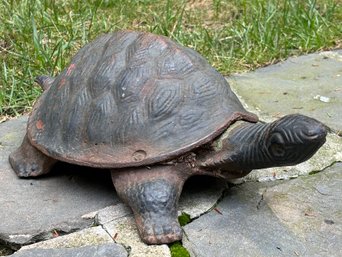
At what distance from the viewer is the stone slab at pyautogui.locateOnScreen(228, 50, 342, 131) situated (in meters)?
3.10

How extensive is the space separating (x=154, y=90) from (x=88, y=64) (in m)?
0.34

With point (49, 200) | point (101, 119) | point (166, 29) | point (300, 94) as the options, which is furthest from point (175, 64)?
point (166, 29)

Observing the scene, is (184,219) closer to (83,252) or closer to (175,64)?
(83,252)

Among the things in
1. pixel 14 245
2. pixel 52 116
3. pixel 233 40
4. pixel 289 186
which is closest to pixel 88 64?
pixel 52 116

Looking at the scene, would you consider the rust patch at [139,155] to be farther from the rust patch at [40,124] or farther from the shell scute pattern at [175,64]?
the rust patch at [40,124]

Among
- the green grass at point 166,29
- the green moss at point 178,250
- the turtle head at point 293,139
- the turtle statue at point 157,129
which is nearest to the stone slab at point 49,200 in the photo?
the turtle statue at point 157,129

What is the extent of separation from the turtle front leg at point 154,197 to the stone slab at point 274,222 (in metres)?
0.08

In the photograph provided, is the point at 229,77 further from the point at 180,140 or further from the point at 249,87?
the point at 180,140

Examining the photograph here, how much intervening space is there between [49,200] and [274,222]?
0.79 metres

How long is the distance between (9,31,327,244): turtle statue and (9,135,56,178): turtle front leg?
94mm

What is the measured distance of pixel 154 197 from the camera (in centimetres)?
205

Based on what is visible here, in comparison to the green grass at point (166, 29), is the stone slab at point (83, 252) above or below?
above

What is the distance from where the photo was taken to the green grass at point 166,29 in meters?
3.65


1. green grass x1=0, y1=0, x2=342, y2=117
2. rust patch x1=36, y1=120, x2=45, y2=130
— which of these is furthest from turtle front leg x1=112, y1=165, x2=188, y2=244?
green grass x1=0, y1=0, x2=342, y2=117
